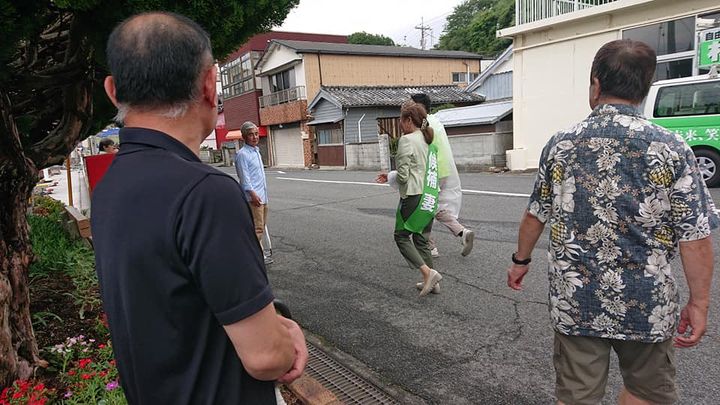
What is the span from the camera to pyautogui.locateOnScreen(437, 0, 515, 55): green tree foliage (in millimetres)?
35537

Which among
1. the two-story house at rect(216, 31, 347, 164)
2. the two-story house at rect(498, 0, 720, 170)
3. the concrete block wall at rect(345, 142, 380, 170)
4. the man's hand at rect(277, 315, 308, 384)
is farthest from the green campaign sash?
the two-story house at rect(216, 31, 347, 164)

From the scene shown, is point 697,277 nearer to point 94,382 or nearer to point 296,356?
point 296,356

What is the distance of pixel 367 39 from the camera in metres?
46.8

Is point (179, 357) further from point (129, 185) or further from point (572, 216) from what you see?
point (572, 216)

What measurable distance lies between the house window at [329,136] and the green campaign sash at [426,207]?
786 inches

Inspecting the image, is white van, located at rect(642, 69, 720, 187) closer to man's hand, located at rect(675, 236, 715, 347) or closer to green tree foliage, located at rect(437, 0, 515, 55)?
man's hand, located at rect(675, 236, 715, 347)

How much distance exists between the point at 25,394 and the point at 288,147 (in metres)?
27.5

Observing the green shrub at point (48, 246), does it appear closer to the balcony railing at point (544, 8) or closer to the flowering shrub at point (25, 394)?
the flowering shrub at point (25, 394)

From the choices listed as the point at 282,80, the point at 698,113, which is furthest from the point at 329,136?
the point at 698,113

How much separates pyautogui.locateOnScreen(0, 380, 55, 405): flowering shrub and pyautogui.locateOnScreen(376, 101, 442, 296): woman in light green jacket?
2.81 metres

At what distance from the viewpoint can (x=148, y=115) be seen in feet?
3.87

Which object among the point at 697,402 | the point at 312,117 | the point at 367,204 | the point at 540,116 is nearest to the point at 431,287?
the point at 697,402

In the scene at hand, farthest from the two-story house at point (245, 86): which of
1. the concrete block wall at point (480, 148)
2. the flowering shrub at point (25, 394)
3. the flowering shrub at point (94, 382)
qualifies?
the flowering shrub at point (25, 394)

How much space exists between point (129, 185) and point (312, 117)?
26.0 metres
